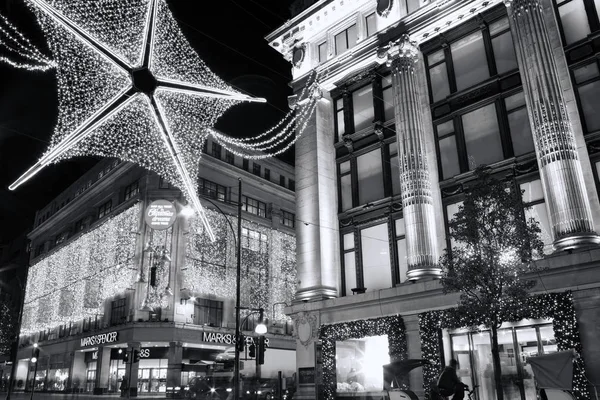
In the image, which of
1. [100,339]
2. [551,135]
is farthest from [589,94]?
[100,339]

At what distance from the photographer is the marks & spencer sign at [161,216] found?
1042 inches

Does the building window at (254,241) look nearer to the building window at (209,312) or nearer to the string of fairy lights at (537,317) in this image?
the building window at (209,312)

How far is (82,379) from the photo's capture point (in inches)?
2328

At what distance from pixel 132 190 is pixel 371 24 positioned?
3564 cm

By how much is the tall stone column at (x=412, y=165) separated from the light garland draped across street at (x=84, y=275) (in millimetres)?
33995

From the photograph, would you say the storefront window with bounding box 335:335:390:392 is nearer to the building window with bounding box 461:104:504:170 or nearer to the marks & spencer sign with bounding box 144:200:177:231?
the building window with bounding box 461:104:504:170

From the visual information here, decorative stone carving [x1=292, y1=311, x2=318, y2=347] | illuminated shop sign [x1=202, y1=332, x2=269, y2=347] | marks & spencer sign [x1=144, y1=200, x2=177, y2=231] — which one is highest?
marks & spencer sign [x1=144, y1=200, x2=177, y2=231]

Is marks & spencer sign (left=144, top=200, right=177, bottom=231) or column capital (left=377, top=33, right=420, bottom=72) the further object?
marks & spencer sign (left=144, top=200, right=177, bottom=231)

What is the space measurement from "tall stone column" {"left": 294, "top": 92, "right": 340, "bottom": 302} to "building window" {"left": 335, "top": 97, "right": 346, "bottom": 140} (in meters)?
0.38

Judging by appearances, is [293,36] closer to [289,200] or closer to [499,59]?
[499,59]

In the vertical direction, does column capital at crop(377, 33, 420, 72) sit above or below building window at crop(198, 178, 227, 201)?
below

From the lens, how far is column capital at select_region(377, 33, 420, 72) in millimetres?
25500

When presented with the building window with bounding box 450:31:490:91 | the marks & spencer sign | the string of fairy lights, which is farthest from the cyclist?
the marks & spencer sign

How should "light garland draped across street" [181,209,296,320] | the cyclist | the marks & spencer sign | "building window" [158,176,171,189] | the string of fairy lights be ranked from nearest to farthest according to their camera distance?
1. the cyclist
2. the string of fairy lights
3. the marks & spencer sign
4. "light garland draped across street" [181,209,296,320]
5. "building window" [158,176,171,189]
